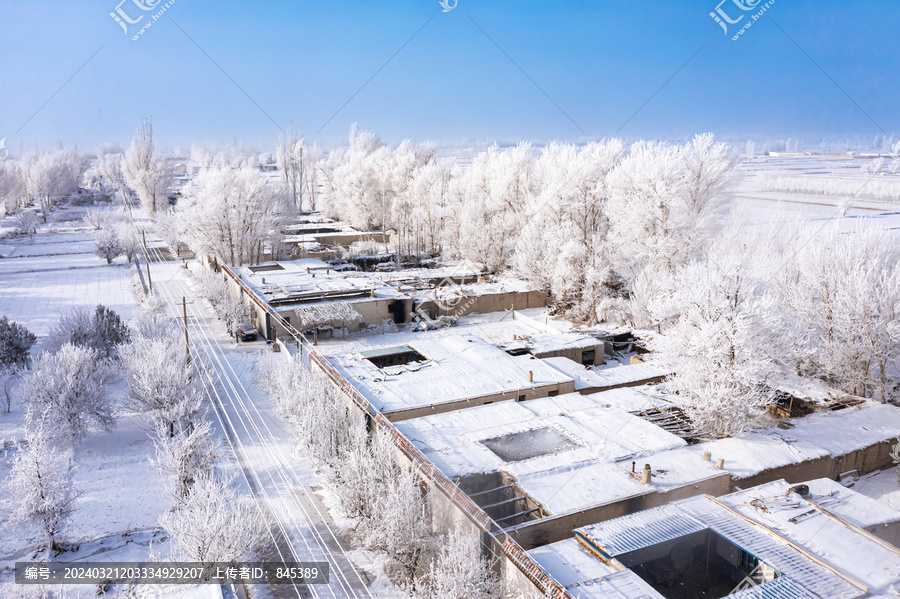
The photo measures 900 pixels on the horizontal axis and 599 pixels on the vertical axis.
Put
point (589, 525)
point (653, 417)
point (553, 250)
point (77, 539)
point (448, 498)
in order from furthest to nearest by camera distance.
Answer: point (553, 250)
point (653, 417)
point (77, 539)
point (448, 498)
point (589, 525)

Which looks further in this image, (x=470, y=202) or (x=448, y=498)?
(x=470, y=202)

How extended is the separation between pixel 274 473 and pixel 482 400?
619 centimetres

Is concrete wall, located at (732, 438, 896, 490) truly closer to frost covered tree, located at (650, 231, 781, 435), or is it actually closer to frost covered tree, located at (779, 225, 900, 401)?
frost covered tree, located at (650, 231, 781, 435)

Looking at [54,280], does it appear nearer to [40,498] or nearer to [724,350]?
[40,498]

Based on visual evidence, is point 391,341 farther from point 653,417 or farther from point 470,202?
point 470,202

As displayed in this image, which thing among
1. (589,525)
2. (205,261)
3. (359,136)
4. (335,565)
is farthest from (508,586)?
(359,136)

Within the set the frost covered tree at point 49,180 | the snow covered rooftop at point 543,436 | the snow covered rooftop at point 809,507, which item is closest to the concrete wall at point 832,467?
the snow covered rooftop at point 809,507

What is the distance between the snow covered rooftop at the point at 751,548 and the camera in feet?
28.0

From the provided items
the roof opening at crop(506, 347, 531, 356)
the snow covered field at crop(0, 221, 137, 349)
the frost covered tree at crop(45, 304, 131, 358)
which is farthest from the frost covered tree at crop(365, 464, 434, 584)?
the snow covered field at crop(0, 221, 137, 349)

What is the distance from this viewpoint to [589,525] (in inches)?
408

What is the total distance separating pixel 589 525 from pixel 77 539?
11.5 m

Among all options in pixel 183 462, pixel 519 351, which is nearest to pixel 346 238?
pixel 519 351

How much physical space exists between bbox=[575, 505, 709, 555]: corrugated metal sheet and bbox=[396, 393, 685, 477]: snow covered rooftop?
2.19 meters

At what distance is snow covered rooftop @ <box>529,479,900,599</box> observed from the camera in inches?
336
